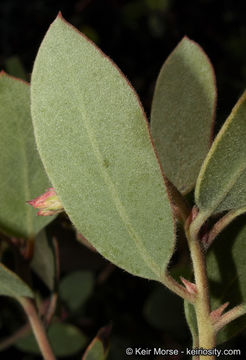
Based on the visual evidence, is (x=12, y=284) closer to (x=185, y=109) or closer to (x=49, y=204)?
(x=49, y=204)

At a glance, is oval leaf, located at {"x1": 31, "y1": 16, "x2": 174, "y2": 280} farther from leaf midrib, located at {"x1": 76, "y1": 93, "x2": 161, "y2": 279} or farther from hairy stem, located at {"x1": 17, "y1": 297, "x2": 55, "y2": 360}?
hairy stem, located at {"x1": 17, "y1": 297, "x2": 55, "y2": 360}

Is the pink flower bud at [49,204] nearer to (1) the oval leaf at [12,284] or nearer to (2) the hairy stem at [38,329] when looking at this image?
(1) the oval leaf at [12,284]

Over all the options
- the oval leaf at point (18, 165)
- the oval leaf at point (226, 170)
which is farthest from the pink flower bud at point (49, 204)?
the oval leaf at point (226, 170)

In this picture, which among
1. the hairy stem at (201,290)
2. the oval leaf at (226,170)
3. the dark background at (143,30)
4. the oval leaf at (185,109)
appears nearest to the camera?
the oval leaf at (226,170)

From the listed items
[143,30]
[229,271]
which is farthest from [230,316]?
[143,30]

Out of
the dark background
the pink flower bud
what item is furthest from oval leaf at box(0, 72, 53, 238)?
the dark background

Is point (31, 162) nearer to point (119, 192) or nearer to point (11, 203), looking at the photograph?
point (11, 203)
